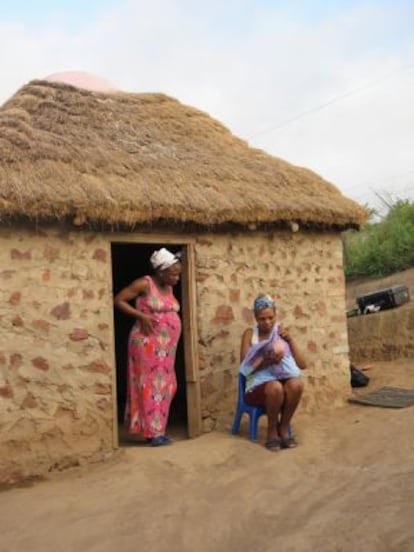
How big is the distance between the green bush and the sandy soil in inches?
322

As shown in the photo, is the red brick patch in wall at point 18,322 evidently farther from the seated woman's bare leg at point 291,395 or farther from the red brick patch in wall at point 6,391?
the seated woman's bare leg at point 291,395

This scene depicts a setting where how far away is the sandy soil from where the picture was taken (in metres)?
3.67

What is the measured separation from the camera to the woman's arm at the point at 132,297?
5.38 meters

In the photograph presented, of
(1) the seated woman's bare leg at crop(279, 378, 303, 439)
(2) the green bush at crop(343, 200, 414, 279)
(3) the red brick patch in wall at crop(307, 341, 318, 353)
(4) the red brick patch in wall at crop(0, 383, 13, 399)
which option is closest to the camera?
(4) the red brick patch in wall at crop(0, 383, 13, 399)

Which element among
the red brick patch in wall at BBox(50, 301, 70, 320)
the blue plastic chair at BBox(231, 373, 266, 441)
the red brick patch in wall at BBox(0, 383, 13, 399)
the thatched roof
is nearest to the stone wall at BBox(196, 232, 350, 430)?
the thatched roof

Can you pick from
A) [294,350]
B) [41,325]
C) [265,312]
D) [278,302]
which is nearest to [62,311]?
[41,325]

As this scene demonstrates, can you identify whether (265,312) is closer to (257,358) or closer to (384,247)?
(257,358)

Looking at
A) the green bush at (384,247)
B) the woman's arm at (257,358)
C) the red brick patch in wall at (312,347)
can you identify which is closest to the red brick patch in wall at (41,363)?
the woman's arm at (257,358)

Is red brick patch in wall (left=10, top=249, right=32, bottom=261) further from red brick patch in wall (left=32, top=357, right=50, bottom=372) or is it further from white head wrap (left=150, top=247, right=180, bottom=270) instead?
white head wrap (left=150, top=247, right=180, bottom=270)

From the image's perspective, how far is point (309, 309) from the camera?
266 inches

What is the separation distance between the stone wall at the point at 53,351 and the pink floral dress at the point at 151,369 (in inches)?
8.3

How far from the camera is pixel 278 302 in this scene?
6527 mm

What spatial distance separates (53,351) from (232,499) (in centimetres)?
179

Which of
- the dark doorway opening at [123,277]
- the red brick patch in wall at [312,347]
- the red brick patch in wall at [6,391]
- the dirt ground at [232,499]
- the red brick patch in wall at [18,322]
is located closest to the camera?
the dirt ground at [232,499]
